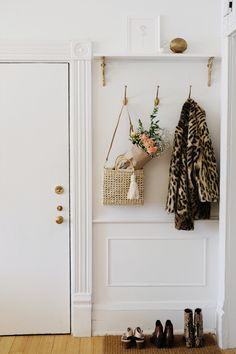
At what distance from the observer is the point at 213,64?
9.76ft

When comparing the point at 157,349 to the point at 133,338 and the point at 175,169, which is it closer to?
the point at 133,338

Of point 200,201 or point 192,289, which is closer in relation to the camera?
point 200,201

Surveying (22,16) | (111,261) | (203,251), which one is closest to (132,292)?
(111,261)

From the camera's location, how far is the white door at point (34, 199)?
2.96m

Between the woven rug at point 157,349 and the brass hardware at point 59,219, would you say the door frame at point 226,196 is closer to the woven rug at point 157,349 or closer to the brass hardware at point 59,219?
the woven rug at point 157,349

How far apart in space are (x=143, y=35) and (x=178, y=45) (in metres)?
0.25

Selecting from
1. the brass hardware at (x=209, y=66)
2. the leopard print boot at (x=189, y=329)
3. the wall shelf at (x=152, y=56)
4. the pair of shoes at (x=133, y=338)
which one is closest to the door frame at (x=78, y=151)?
the wall shelf at (x=152, y=56)

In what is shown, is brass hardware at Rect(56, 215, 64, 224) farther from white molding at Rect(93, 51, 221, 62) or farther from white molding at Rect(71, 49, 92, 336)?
white molding at Rect(93, 51, 221, 62)

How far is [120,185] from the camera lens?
2.91m

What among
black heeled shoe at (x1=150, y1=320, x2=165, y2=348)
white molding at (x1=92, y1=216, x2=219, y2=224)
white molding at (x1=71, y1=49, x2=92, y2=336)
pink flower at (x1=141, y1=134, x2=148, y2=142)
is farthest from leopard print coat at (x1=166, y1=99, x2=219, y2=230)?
black heeled shoe at (x1=150, y1=320, x2=165, y2=348)

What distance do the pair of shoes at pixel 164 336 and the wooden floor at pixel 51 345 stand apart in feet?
1.18

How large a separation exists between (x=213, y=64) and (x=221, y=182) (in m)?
0.80

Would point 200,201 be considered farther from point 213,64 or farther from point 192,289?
point 213,64

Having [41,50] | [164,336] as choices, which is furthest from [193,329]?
[41,50]
